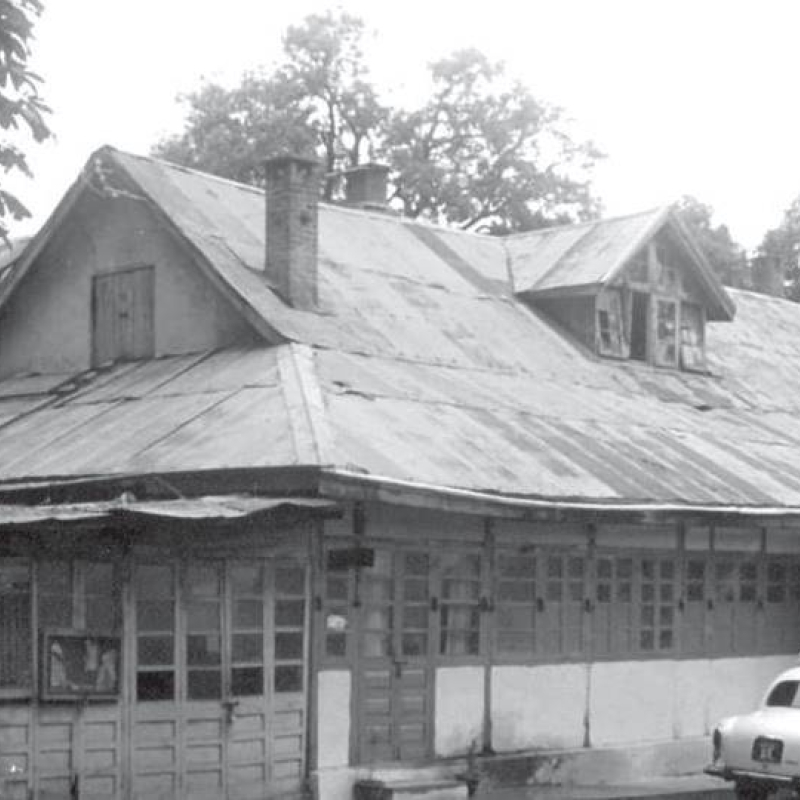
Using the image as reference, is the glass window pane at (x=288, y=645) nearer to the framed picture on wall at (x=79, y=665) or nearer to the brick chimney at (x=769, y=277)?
the framed picture on wall at (x=79, y=665)

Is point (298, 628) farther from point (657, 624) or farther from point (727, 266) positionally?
point (727, 266)

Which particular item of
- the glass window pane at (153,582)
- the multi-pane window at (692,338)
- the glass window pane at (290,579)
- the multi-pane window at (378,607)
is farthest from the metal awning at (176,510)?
the multi-pane window at (692,338)

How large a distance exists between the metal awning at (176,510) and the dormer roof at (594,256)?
10462 mm

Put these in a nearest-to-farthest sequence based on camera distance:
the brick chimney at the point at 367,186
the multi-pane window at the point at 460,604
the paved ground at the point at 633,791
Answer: the paved ground at the point at 633,791 → the multi-pane window at the point at 460,604 → the brick chimney at the point at 367,186

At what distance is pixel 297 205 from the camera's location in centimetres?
2356

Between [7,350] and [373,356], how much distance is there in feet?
19.8

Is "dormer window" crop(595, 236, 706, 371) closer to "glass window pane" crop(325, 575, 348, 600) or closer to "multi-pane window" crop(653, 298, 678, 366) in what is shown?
"multi-pane window" crop(653, 298, 678, 366)

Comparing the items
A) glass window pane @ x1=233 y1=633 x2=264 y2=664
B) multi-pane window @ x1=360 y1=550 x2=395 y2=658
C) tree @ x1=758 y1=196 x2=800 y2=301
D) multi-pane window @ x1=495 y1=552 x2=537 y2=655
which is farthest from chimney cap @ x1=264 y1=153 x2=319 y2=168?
tree @ x1=758 y1=196 x2=800 y2=301

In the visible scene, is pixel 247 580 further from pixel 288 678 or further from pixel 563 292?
pixel 563 292

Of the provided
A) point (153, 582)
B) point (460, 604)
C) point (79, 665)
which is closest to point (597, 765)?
point (460, 604)

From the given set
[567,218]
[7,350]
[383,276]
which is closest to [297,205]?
[383,276]

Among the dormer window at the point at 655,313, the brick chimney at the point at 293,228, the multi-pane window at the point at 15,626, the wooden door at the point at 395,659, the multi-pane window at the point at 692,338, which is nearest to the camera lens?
the multi-pane window at the point at 15,626

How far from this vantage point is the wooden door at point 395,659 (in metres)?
18.9

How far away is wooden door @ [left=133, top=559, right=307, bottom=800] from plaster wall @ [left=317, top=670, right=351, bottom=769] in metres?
0.23
